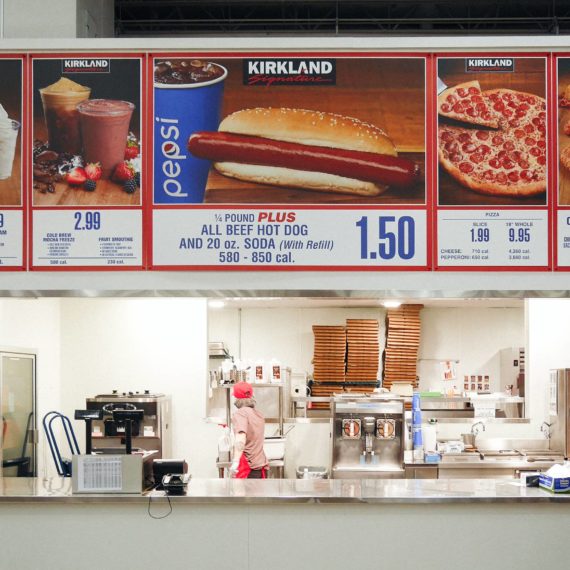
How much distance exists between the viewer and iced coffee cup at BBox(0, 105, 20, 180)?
5109mm

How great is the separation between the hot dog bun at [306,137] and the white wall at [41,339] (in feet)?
12.5

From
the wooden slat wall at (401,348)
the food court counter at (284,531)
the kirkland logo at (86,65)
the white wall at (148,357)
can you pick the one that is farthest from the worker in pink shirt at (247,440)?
the wooden slat wall at (401,348)

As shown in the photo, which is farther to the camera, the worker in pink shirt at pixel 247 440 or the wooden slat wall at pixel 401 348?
the wooden slat wall at pixel 401 348

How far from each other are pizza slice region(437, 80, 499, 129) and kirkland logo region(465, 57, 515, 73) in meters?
0.09

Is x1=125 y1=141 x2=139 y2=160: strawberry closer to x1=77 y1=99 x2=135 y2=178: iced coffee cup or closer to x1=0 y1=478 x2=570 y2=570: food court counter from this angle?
x1=77 y1=99 x2=135 y2=178: iced coffee cup

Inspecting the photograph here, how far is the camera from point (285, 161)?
5094mm

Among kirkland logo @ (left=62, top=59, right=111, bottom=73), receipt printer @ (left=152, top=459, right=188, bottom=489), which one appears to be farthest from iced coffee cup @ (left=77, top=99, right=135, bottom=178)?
receipt printer @ (left=152, top=459, right=188, bottom=489)

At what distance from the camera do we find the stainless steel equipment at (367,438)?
7.88 metres

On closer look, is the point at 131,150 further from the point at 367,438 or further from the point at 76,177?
the point at 367,438

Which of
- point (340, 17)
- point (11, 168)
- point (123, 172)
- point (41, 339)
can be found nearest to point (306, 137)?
point (123, 172)

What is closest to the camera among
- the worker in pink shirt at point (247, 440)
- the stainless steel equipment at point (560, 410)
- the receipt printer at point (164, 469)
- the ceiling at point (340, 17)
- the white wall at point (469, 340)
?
the receipt printer at point (164, 469)

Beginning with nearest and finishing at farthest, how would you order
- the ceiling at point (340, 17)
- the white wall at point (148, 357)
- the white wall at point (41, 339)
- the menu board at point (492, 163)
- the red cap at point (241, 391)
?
the menu board at point (492, 163) → the red cap at point (241, 391) → the white wall at point (41, 339) → the white wall at point (148, 357) → the ceiling at point (340, 17)

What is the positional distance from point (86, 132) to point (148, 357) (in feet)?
14.5

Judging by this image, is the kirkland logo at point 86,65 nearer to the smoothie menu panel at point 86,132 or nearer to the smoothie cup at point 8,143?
the smoothie menu panel at point 86,132
